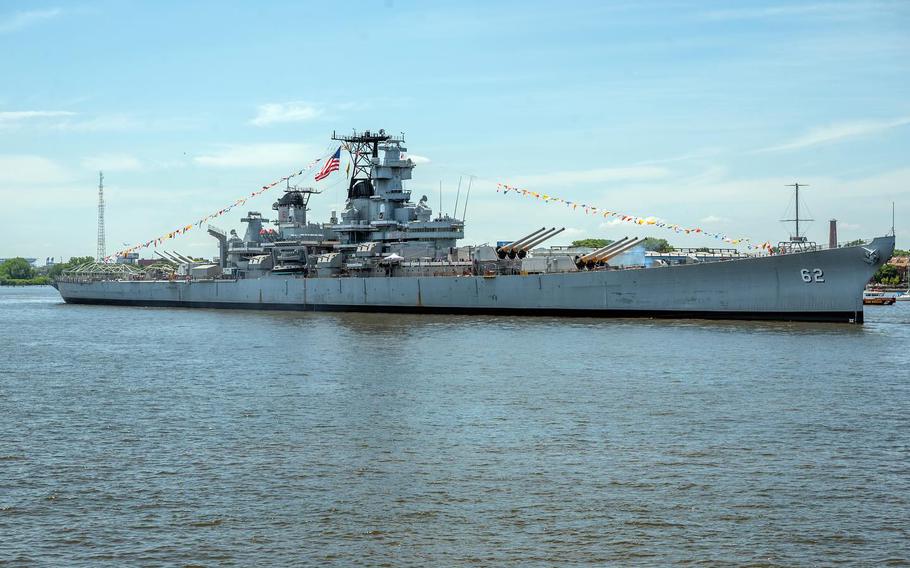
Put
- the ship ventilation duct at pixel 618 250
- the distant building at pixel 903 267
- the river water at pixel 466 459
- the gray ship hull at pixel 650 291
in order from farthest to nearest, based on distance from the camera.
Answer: the distant building at pixel 903 267
the ship ventilation duct at pixel 618 250
the gray ship hull at pixel 650 291
the river water at pixel 466 459

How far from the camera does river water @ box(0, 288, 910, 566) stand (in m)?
11.0

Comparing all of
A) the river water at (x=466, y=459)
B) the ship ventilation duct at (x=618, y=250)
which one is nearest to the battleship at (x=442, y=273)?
the ship ventilation duct at (x=618, y=250)

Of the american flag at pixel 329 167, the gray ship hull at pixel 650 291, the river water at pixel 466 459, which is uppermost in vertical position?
the american flag at pixel 329 167

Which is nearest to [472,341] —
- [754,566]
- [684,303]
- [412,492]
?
[684,303]

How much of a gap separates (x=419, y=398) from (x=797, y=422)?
853 cm

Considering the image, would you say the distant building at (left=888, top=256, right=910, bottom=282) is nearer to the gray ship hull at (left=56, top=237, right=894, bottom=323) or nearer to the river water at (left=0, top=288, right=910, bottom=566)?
the gray ship hull at (left=56, top=237, right=894, bottom=323)

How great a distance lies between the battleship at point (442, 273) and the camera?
38.4 meters

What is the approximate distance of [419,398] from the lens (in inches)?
838

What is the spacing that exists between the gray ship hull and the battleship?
2.2 inches

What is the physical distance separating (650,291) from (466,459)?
1116 inches

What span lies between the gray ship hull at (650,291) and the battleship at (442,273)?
2.2 inches

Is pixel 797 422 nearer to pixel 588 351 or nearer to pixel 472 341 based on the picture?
pixel 588 351

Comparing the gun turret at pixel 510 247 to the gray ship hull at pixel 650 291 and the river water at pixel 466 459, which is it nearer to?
the gray ship hull at pixel 650 291

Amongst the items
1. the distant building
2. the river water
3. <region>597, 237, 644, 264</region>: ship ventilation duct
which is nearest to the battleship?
<region>597, 237, 644, 264</region>: ship ventilation duct
